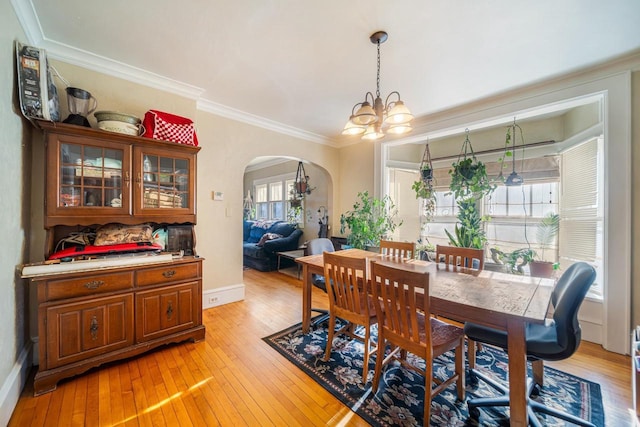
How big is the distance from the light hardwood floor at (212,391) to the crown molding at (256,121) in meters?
2.73

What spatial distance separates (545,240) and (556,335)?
2635 mm

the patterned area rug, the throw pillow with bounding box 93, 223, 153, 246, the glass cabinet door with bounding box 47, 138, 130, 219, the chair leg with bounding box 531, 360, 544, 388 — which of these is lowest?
the patterned area rug

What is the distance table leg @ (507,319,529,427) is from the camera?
4.45 feet

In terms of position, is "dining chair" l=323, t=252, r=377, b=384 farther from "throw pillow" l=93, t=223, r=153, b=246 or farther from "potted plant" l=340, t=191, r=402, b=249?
"potted plant" l=340, t=191, r=402, b=249

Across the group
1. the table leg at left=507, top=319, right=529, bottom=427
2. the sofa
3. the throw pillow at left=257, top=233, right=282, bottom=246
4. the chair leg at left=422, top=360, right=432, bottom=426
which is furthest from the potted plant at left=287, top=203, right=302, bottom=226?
the table leg at left=507, top=319, right=529, bottom=427

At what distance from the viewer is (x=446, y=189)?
4.68m

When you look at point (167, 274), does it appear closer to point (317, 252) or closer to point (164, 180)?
point (164, 180)

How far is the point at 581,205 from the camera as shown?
3006 millimetres

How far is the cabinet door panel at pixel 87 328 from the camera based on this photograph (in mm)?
1828

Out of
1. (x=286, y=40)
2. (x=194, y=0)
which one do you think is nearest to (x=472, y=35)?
(x=286, y=40)

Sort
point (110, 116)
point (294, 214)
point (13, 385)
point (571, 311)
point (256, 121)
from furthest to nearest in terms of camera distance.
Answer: point (294, 214), point (256, 121), point (110, 116), point (13, 385), point (571, 311)

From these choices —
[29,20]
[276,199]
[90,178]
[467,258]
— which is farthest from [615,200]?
[276,199]

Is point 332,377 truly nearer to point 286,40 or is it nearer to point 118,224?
point 118,224

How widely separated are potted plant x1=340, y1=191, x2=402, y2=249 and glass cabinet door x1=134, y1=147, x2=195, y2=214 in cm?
Result: 242
